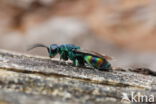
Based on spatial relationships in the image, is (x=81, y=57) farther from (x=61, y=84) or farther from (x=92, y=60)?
(x=61, y=84)

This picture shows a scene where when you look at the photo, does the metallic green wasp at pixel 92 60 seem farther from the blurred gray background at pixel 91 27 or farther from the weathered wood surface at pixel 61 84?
the blurred gray background at pixel 91 27

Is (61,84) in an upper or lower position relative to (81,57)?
lower

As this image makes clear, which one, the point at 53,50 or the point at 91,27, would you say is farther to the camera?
the point at 91,27

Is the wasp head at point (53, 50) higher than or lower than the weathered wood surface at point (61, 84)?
higher

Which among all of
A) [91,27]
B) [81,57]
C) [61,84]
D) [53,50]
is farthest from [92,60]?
[91,27]

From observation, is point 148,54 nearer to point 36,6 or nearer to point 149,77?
point 36,6

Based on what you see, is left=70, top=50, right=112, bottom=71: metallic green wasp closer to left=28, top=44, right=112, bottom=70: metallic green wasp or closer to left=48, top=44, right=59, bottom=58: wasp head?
left=28, top=44, right=112, bottom=70: metallic green wasp

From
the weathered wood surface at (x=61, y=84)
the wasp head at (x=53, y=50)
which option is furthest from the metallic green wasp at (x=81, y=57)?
the weathered wood surface at (x=61, y=84)

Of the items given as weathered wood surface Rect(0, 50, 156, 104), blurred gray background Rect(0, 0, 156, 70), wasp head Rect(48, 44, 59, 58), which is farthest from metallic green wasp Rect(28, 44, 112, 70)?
blurred gray background Rect(0, 0, 156, 70)
